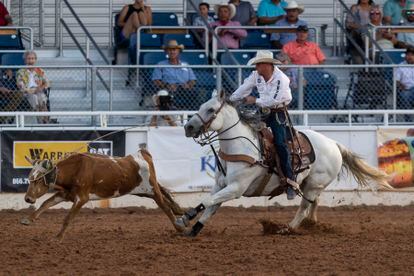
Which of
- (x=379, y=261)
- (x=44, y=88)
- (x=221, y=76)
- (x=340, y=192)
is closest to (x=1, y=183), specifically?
(x=44, y=88)

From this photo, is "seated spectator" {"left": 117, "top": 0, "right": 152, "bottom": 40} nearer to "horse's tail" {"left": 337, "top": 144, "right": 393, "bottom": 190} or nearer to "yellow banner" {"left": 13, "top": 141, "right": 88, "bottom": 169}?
"yellow banner" {"left": 13, "top": 141, "right": 88, "bottom": 169}

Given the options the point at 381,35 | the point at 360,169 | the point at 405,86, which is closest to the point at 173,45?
the point at 405,86

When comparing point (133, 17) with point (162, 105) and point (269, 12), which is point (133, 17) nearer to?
point (269, 12)

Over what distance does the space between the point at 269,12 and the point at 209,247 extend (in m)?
9.91

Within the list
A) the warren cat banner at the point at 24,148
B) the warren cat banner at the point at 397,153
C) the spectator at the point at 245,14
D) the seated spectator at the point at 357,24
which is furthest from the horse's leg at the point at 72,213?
the seated spectator at the point at 357,24

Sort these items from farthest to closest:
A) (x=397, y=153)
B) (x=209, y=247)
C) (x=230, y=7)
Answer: (x=230, y=7), (x=397, y=153), (x=209, y=247)

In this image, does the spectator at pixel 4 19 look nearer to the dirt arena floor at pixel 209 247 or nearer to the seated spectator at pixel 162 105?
the seated spectator at pixel 162 105

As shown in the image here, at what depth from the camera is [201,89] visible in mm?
17734

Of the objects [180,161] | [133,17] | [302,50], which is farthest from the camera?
[133,17]

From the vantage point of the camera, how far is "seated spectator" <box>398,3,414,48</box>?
68.9ft

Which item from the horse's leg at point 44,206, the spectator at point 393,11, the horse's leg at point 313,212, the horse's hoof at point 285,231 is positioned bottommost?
the horse's hoof at point 285,231

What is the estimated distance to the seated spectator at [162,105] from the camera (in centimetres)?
1738

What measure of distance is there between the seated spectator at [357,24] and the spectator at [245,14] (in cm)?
175

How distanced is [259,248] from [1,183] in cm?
616
